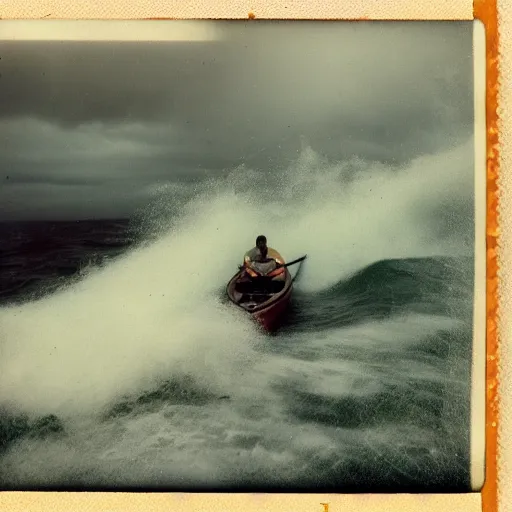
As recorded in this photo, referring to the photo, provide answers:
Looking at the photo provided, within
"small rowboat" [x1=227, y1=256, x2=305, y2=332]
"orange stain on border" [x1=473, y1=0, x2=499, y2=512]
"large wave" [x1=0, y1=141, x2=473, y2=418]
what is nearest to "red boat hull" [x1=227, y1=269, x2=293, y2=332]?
"small rowboat" [x1=227, y1=256, x2=305, y2=332]

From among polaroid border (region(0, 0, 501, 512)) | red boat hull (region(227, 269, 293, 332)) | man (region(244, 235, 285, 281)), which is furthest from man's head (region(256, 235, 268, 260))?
polaroid border (region(0, 0, 501, 512))

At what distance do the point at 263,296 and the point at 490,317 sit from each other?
0.72m

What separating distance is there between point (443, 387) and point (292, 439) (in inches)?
19.5

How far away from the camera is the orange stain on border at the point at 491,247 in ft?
2.97

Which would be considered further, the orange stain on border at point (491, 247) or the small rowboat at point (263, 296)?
the small rowboat at point (263, 296)

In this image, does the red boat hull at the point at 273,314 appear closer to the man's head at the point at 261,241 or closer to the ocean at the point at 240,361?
the ocean at the point at 240,361

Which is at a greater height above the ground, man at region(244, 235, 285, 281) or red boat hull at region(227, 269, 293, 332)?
man at region(244, 235, 285, 281)

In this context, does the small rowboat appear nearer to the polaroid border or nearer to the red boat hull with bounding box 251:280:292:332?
the red boat hull with bounding box 251:280:292:332

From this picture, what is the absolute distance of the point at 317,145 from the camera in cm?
93

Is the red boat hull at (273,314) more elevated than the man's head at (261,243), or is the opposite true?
the man's head at (261,243)

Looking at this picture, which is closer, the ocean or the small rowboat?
the ocean

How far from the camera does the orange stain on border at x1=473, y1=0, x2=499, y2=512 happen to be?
0.91m

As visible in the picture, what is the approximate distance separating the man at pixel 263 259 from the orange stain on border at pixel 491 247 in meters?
0.64

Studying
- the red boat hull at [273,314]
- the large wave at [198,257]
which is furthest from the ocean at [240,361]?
the red boat hull at [273,314]
